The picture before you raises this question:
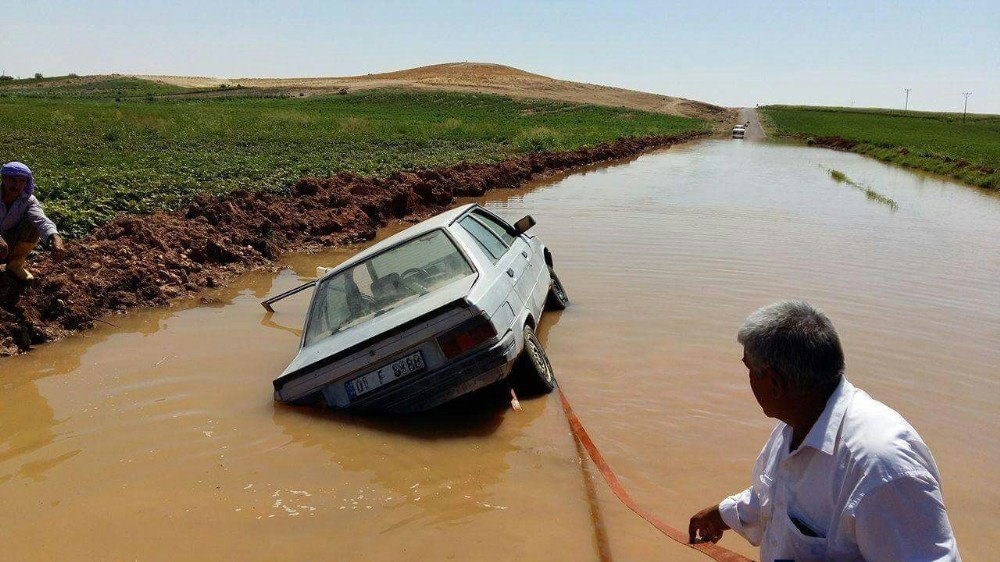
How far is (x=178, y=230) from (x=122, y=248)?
1165mm

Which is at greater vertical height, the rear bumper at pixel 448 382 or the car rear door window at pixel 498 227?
the car rear door window at pixel 498 227

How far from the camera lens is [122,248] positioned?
9.10 metres

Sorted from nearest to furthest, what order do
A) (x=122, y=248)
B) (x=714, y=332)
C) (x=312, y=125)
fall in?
(x=714, y=332) → (x=122, y=248) → (x=312, y=125)

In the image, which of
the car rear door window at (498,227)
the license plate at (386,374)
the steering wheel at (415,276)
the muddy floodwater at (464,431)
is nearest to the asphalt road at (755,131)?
the muddy floodwater at (464,431)

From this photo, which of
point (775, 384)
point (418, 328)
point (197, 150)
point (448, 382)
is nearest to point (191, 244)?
point (418, 328)

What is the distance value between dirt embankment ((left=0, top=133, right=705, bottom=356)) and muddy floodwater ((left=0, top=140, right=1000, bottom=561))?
34 cm

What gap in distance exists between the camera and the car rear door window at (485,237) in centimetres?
650

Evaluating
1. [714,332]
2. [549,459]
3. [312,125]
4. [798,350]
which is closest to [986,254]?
[714,332]

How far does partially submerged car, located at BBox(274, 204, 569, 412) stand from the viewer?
16.0 feet

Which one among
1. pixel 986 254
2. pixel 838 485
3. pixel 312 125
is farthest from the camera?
pixel 312 125

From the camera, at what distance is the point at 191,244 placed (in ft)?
33.0

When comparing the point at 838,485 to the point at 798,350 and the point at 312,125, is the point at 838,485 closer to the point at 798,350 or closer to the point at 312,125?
the point at 798,350

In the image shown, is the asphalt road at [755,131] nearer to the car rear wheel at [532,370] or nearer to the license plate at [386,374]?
the car rear wheel at [532,370]

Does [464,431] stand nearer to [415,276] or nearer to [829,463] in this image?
[415,276]
